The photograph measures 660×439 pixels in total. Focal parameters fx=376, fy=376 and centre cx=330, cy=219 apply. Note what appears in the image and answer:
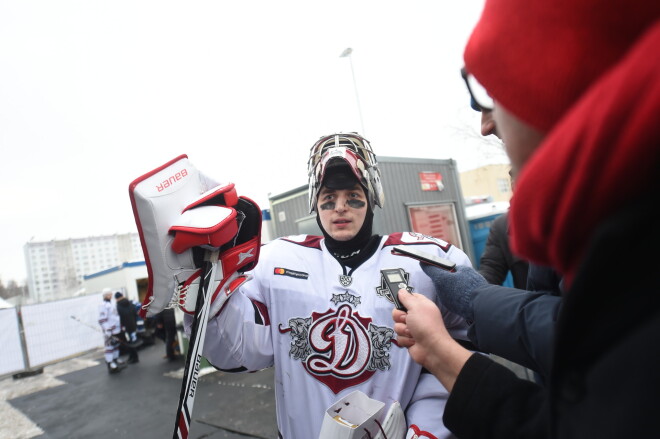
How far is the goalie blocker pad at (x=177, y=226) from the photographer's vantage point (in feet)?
4.25

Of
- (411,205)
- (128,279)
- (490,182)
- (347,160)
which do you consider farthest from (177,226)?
(490,182)

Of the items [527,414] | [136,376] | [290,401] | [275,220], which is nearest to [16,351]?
[136,376]

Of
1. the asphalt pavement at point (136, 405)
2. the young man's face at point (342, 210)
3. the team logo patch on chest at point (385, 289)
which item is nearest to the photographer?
the team logo patch on chest at point (385, 289)

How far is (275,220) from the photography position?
8398 mm

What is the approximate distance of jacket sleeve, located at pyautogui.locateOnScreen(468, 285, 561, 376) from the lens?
37.3 inches

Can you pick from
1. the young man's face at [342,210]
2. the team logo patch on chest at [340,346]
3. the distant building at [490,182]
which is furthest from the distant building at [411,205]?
the distant building at [490,182]

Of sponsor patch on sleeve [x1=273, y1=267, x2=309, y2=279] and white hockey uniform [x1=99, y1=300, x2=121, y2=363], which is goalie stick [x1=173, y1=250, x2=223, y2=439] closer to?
sponsor patch on sleeve [x1=273, y1=267, x2=309, y2=279]

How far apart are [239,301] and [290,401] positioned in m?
0.47

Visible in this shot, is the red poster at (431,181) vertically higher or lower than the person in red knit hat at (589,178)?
higher

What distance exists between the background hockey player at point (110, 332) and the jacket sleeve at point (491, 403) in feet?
36.4

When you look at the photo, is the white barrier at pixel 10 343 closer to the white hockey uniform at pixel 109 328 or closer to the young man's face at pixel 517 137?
the white hockey uniform at pixel 109 328

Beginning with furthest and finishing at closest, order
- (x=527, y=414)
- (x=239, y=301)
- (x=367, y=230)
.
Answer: (x=367, y=230) < (x=239, y=301) < (x=527, y=414)

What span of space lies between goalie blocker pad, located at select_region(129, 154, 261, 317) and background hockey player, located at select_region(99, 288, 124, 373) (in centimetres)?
1027

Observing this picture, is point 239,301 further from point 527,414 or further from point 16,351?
point 16,351
